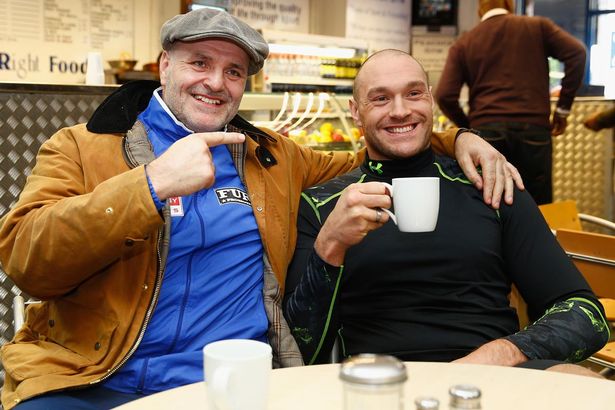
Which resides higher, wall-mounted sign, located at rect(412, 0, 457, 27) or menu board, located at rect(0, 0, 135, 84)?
wall-mounted sign, located at rect(412, 0, 457, 27)

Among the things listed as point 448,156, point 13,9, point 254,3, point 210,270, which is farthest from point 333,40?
point 210,270

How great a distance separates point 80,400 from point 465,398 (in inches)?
45.8

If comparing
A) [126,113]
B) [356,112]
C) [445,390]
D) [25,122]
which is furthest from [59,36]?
[445,390]

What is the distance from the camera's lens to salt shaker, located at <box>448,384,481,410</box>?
0.88 m

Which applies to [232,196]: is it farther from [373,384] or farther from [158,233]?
[373,384]

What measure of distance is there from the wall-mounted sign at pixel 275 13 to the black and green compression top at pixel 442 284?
6807mm

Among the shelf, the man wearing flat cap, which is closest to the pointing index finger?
the man wearing flat cap

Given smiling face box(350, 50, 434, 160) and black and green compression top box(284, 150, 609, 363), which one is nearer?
black and green compression top box(284, 150, 609, 363)

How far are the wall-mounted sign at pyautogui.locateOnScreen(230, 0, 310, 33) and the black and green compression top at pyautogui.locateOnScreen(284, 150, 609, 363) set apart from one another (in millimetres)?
6807

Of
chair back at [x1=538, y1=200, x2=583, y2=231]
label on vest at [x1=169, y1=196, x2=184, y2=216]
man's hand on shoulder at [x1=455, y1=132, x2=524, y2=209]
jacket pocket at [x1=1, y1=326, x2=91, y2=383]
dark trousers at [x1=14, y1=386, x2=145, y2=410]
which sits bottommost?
dark trousers at [x1=14, y1=386, x2=145, y2=410]

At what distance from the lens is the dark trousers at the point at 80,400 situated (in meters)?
1.72

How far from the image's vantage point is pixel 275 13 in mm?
9242

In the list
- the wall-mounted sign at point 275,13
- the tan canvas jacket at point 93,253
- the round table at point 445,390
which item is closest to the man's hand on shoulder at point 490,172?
the tan canvas jacket at point 93,253

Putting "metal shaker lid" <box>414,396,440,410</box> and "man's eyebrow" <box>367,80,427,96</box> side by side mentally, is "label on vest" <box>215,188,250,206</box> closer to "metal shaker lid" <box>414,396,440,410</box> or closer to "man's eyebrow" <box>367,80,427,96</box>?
"man's eyebrow" <box>367,80,427,96</box>
